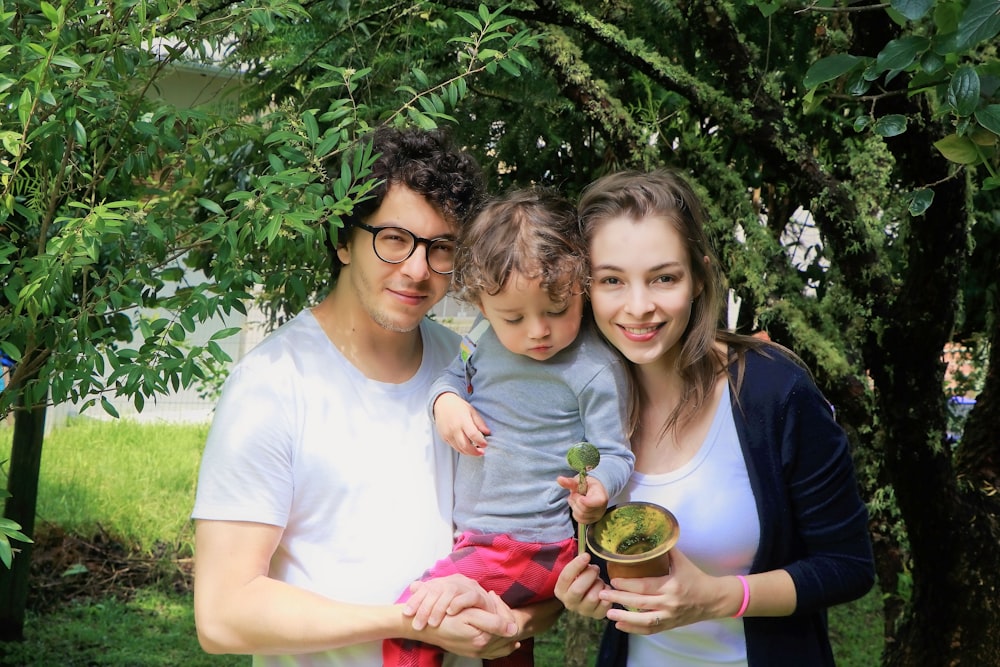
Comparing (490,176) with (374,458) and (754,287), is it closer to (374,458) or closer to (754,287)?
(754,287)

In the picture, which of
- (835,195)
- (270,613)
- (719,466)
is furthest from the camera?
(835,195)

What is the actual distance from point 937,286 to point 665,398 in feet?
4.69

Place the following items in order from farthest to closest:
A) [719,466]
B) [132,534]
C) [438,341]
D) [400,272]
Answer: [132,534]
[438,341]
[400,272]
[719,466]

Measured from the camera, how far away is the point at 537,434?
7.11 ft

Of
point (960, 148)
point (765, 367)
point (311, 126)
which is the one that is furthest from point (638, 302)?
point (311, 126)

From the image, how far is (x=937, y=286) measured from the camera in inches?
125

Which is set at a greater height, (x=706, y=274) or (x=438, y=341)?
(x=706, y=274)

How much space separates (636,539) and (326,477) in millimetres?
633

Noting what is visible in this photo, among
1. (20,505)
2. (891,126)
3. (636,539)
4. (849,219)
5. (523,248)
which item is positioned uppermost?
(849,219)

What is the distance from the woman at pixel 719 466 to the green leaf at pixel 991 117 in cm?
57

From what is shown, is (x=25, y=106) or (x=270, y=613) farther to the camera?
(x=25, y=106)

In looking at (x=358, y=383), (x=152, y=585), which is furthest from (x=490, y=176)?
(x=152, y=585)

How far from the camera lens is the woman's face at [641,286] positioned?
1983mm

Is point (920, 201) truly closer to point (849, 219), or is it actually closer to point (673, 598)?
→ point (673, 598)
